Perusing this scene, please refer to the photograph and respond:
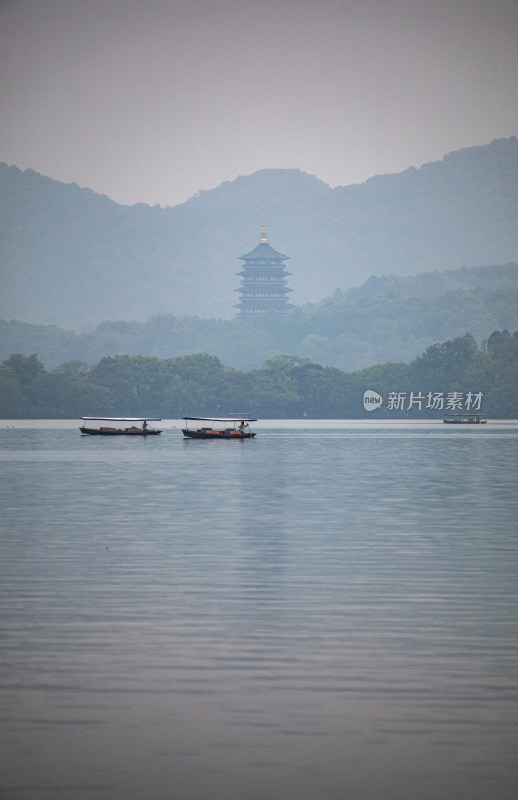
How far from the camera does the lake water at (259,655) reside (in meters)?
8.74

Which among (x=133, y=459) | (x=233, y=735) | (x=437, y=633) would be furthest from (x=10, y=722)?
(x=133, y=459)

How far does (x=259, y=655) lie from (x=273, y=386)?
118 metres

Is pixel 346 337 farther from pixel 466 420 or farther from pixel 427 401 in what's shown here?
pixel 466 420

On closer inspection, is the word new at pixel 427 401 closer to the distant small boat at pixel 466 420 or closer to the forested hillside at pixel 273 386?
the forested hillside at pixel 273 386

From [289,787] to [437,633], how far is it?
5.29 m

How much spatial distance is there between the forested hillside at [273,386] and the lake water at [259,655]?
98.3 metres

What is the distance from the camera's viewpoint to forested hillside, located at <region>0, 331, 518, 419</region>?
125 m

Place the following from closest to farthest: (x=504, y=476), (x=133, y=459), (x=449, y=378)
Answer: (x=504, y=476) < (x=133, y=459) < (x=449, y=378)

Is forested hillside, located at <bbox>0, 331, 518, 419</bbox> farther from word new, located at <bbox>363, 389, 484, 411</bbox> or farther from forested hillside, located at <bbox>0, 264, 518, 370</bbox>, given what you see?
forested hillside, located at <bbox>0, 264, 518, 370</bbox>

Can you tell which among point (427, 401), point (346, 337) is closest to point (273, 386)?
point (427, 401)

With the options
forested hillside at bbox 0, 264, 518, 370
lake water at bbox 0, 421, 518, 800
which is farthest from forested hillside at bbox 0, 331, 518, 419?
lake water at bbox 0, 421, 518, 800

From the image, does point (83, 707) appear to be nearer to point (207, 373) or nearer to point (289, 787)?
point (289, 787)

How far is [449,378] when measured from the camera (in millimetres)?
130000

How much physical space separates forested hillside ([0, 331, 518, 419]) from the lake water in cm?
9833
